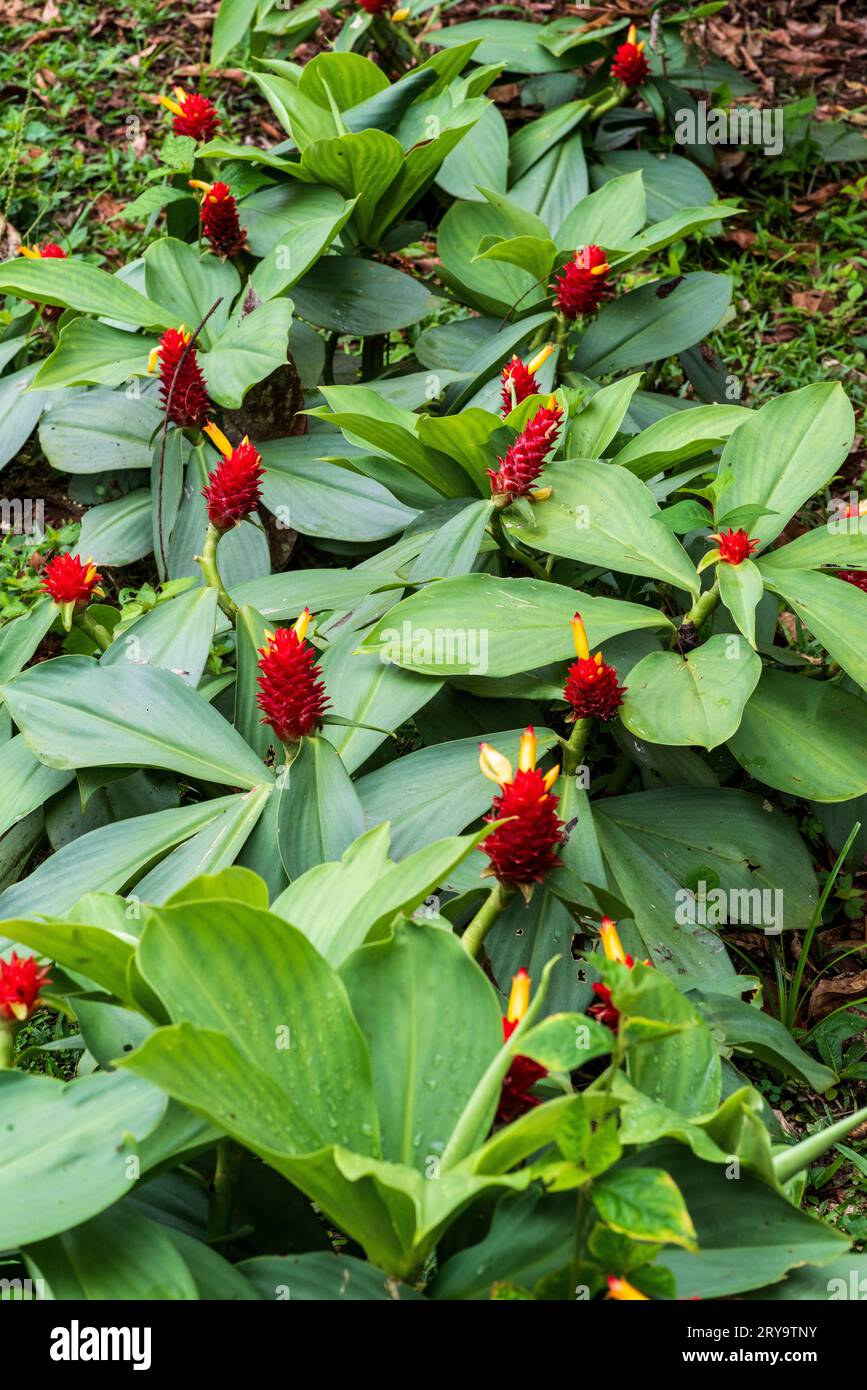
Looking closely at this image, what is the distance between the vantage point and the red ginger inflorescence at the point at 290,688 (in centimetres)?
182

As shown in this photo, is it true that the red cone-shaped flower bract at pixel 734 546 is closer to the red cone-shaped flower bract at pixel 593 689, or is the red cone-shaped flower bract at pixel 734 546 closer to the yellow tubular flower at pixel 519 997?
the red cone-shaped flower bract at pixel 593 689

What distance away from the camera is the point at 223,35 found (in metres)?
3.47

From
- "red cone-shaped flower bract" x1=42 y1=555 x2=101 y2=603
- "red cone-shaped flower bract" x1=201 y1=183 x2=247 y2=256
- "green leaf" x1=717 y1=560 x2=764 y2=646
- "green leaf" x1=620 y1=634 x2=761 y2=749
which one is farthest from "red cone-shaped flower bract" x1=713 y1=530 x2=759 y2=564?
"red cone-shaped flower bract" x1=201 y1=183 x2=247 y2=256

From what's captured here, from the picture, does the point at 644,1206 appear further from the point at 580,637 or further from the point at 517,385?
the point at 517,385

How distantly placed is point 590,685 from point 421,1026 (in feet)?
2.23

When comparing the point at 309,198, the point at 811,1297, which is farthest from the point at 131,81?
the point at 811,1297

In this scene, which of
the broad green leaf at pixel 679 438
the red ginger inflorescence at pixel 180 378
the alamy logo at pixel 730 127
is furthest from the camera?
the alamy logo at pixel 730 127

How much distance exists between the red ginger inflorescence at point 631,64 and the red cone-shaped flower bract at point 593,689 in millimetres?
2204

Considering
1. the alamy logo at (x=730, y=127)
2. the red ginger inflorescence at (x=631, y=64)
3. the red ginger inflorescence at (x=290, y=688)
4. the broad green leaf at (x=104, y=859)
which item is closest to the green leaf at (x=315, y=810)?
the red ginger inflorescence at (x=290, y=688)

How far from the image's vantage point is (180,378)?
249 centimetres

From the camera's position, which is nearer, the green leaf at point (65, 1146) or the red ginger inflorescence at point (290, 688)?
the green leaf at point (65, 1146)

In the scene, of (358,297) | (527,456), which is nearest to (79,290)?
(358,297)
